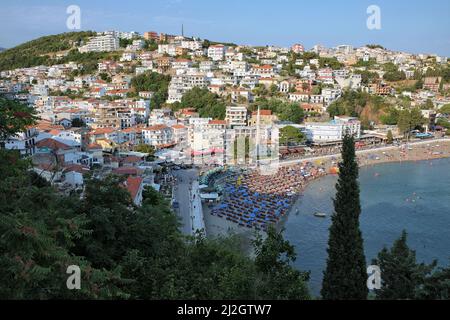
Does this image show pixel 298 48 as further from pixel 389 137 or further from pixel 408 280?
pixel 408 280

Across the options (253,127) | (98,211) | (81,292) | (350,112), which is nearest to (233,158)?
(253,127)

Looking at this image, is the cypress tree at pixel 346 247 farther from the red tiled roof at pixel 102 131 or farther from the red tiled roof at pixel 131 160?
the red tiled roof at pixel 102 131

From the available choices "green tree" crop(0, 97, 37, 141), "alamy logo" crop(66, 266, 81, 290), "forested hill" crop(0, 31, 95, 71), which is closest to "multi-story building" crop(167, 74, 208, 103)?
"forested hill" crop(0, 31, 95, 71)

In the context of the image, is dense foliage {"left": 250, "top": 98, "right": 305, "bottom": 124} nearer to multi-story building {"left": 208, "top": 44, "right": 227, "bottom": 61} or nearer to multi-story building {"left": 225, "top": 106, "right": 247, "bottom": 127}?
multi-story building {"left": 225, "top": 106, "right": 247, "bottom": 127}

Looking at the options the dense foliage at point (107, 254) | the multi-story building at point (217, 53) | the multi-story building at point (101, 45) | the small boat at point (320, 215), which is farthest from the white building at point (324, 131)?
the multi-story building at point (101, 45)

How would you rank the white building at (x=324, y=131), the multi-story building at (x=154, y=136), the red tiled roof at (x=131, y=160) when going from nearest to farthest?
the red tiled roof at (x=131, y=160) < the multi-story building at (x=154, y=136) < the white building at (x=324, y=131)

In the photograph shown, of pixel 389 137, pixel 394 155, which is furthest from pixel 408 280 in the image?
pixel 389 137
